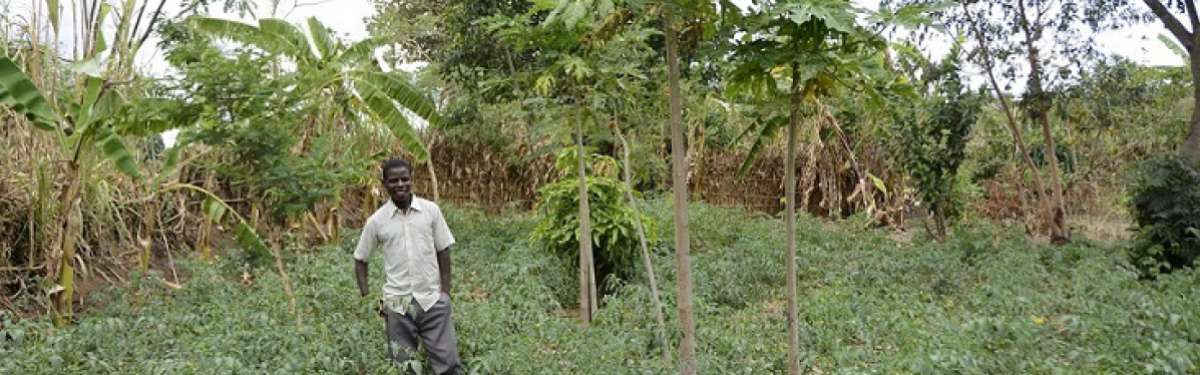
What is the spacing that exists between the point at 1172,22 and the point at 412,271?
33.2 feet

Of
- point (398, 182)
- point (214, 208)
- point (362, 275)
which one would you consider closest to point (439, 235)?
point (398, 182)

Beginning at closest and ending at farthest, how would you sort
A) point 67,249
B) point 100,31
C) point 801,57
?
point 801,57 < point 100,31 < point 67,249

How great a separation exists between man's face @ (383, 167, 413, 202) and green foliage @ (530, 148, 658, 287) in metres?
3.54

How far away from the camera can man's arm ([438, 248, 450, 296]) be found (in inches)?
187

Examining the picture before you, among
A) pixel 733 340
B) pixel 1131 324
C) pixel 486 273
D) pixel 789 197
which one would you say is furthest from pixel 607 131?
pixel 1131 324

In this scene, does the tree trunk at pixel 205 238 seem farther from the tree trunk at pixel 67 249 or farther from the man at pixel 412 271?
the man at pixel 412 271

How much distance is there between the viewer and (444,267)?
15.6 ft

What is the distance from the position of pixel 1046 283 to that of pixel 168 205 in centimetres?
867

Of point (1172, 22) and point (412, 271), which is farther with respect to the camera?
point (1172, 22)

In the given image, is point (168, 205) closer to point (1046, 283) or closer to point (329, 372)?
point (329, 372)

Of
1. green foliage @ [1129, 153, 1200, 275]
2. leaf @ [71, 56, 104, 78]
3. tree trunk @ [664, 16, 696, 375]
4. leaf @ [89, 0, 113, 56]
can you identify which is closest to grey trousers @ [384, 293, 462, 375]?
tree trunk @ [664, 16, 696, 375]

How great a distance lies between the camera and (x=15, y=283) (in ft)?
Result: 25.1

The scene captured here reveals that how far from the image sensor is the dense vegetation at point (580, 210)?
436cm

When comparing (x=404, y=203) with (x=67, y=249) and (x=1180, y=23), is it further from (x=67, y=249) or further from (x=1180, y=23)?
(x=1180, y=23)
